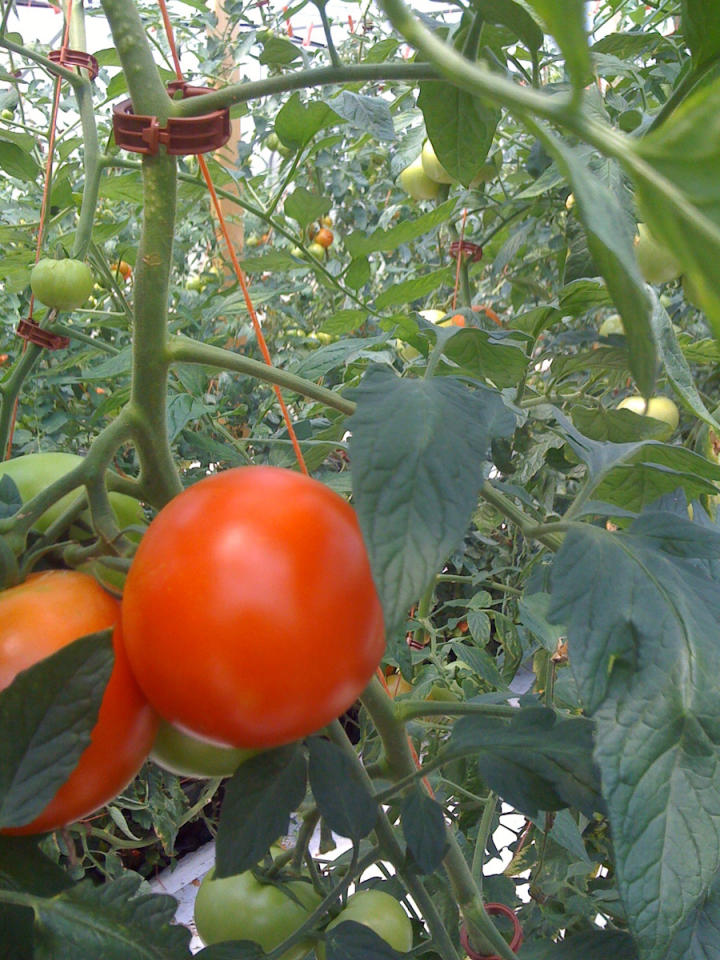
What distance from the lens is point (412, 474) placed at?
271 mm

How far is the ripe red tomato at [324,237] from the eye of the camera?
6.86ft

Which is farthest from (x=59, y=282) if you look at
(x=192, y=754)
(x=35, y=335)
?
(x=192, y=754)

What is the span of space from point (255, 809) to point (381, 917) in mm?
207

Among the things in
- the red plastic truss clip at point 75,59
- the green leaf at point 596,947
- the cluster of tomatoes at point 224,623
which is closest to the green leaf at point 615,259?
the cluster of tomatoes at point 224,623

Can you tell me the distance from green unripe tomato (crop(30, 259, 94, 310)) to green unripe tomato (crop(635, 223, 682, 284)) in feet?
1.60

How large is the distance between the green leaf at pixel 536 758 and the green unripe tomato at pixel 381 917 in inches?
6.4

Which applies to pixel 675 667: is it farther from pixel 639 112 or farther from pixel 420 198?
pixel 420 198

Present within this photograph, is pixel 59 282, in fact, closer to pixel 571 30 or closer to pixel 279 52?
pixel 279 52

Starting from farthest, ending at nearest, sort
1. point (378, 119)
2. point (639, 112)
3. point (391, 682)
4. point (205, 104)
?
point (391, 682), point (639, 112), point (378, 119), point (205, 104)

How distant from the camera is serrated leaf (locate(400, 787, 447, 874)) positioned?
0.36 m

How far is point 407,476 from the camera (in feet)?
0.89

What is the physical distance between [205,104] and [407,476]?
0.59 feet

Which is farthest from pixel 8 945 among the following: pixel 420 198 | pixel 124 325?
pixel 420 198

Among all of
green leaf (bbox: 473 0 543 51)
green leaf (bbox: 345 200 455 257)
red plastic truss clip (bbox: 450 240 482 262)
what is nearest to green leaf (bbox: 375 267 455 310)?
green leaf (bbox: 345 200 455 257)
